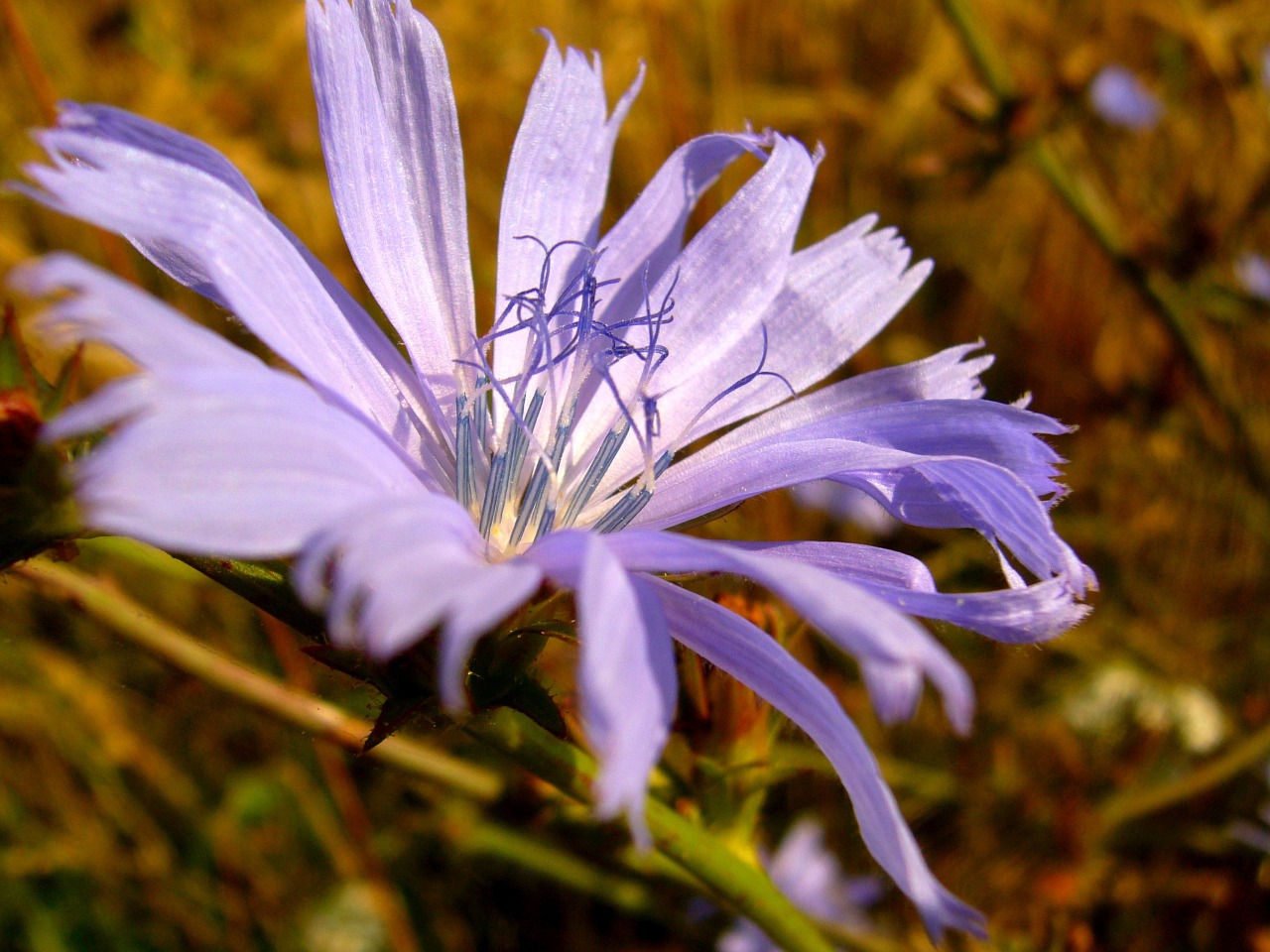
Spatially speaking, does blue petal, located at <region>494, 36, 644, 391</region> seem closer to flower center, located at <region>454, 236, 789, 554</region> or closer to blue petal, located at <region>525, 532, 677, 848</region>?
flower center, located at <region>454, 236, 789, 554</region>

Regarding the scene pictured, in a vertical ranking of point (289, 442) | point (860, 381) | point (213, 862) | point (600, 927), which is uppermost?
point (289, 442)

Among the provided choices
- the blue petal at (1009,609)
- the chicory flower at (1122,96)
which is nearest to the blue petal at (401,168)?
the blue petal at (1009,609)

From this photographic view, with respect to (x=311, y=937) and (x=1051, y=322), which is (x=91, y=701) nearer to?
(x=311, y=937)

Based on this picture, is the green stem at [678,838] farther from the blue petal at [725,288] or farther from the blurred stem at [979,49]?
the blurred stem at [979,49]

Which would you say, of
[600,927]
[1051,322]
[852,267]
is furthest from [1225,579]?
[852,267]

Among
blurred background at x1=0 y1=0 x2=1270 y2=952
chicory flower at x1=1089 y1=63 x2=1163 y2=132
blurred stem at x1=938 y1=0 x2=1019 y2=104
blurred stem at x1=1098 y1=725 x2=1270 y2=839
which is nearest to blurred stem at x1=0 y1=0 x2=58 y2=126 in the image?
blurred background at x1=0 y1=0 x2=1270 y2=952

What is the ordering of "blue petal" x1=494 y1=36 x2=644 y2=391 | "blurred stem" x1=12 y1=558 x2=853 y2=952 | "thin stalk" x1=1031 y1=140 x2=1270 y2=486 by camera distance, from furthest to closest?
"thin stalk" x1=1031 y1=140 x2=1270 y2=486 → "blue petal" x1=494 y1=36 x2=644 y2=391 → "blurred stem" x1=12 y1=558 x2=853 y2=952
